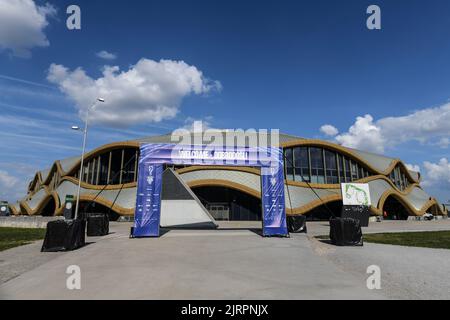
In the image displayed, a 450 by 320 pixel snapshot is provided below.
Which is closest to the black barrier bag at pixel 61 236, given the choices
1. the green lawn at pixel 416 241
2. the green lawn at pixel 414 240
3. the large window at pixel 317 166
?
the green lawn at pixel 414 240

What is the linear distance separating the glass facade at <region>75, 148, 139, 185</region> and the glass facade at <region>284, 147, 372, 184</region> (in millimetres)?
23339

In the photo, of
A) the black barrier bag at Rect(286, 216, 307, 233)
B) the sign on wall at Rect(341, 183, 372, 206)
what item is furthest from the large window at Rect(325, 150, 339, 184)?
the black barrier bag at Rect(286, 216, 307, 233)

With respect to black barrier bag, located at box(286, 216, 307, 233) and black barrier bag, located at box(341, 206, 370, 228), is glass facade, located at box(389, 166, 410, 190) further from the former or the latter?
black barrier bag, located at box(286, 216, 307, 233)

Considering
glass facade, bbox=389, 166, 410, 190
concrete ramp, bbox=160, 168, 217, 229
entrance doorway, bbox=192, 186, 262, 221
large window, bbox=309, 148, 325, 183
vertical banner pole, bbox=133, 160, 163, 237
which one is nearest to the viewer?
vertical banner pole, bbox=133, 160, 163, 237

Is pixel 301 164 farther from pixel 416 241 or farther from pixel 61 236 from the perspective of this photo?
pixel 61 236

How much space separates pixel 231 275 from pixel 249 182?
32510mm

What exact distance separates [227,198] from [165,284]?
3458cm

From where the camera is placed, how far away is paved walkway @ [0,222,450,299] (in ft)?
19.9

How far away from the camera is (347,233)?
14430 millimetres

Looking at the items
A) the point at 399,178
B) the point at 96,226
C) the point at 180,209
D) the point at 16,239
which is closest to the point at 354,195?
the point at 180,209

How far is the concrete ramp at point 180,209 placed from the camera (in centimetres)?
2745
